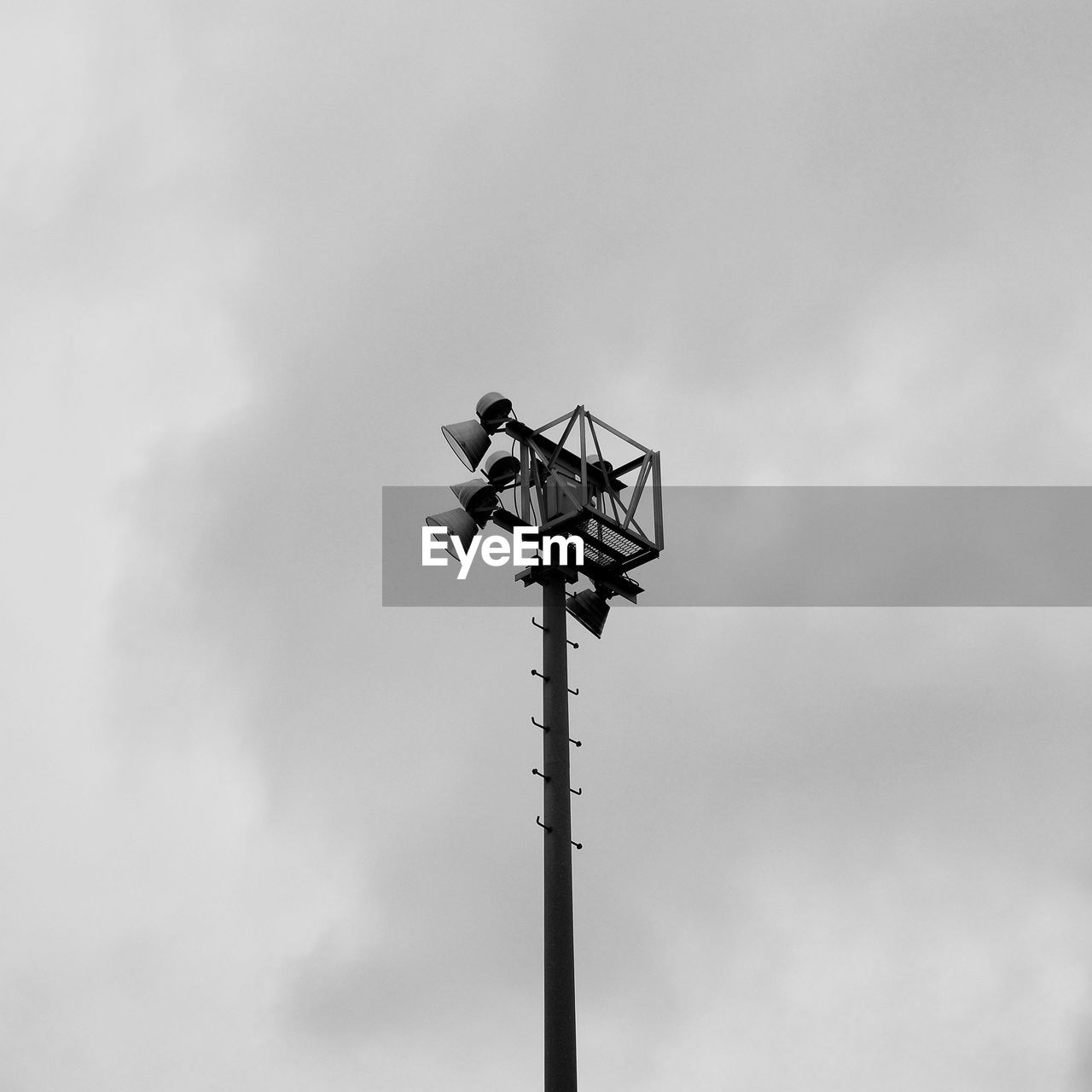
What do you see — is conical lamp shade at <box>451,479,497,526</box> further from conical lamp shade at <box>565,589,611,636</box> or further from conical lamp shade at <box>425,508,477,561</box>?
conical lamp shade at <box>565,589,611,636</box>

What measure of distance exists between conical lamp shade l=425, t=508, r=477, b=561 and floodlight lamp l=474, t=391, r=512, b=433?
1.10m

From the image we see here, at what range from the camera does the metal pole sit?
59.7 ft

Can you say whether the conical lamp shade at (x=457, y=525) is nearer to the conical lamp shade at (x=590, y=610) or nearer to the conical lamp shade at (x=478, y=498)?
the conical lamp shade at (x=478, y=498)

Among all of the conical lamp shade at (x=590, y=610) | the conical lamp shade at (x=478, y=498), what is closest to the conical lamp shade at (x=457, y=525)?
the conical lamp shade at (x=478, y=498)

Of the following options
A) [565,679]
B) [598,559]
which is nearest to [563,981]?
[565,679]

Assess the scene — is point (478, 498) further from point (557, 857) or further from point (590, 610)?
point (557, 857)

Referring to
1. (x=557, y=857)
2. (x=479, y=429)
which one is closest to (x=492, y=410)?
(x=479, y=429)

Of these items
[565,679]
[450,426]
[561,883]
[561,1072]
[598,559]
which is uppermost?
[450,426]

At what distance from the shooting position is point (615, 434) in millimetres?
22406

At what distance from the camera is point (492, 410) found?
2114 centimetres

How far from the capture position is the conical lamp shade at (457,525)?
2083 centimetres

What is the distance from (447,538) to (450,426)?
1.43m

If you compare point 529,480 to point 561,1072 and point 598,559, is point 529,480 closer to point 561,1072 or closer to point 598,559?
point 598,559

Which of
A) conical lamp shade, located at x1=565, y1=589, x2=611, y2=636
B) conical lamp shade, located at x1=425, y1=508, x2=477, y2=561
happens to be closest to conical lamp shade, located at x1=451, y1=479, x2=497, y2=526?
conical lamp shade, located at x1=425, y1=508, x2=477, y2=561
